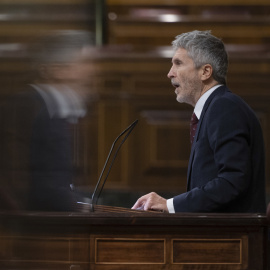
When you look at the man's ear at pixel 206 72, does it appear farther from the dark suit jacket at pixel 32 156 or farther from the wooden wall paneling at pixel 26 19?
the wooden wall paneling at pixel 26 19

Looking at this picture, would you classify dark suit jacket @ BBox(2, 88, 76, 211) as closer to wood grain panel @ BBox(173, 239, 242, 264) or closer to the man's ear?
wood grain panel @ BBox(173, 239, 242, 264)

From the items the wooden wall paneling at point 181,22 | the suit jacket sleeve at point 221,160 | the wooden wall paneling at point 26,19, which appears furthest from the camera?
the wooden wall paneling at point 181,22

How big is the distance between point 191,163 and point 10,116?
3.99 feet

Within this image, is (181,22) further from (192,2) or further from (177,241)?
(177,241)

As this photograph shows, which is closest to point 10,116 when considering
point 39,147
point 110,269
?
point 39,147

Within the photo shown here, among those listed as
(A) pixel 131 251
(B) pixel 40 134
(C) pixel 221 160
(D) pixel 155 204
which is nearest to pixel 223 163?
(C) pixel 221 160

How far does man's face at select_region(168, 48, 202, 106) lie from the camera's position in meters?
1.59

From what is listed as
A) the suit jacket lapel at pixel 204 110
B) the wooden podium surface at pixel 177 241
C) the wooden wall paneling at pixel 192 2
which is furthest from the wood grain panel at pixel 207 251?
the wooden wall paneling at pixel 192 2

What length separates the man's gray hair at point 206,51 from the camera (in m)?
1.58

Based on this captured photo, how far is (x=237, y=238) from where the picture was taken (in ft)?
3.69

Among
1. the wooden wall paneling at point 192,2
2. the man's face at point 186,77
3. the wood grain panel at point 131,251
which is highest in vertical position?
the wooden wall paneling at point 192,2

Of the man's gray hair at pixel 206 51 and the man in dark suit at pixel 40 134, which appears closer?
the man in dark suit at pixel 40 134

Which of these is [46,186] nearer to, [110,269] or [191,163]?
[110,269]

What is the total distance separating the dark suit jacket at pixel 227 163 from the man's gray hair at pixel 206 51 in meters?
0.15
